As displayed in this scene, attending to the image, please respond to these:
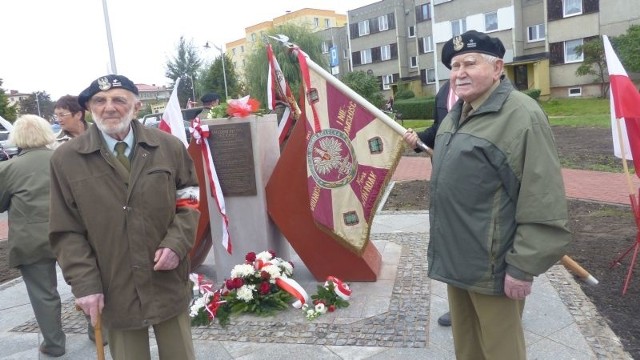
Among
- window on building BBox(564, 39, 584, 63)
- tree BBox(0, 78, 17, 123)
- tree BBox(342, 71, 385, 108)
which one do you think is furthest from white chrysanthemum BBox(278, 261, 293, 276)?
tree BBox(0, 78, 17, 123)

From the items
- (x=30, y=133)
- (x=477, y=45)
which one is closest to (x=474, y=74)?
(x=477, y=45)

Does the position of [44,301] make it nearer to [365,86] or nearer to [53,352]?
[53,352]

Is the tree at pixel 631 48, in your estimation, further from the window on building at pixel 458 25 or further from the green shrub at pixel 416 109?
the window on building at pixel 458 25

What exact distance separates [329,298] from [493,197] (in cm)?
Answer: 247

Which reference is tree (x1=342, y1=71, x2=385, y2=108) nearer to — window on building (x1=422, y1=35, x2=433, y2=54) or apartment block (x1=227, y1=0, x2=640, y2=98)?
apartment block (x1=227, y1=0, x2=640, y2=98)

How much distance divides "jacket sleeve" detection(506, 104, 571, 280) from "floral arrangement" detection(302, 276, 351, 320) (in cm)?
239

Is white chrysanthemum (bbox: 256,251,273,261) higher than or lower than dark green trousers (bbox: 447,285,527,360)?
lower

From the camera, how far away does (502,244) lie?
239cm

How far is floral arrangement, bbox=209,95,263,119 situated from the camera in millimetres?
5039

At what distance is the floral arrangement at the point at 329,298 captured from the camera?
4414 mm

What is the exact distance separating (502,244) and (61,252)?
2.17 metres

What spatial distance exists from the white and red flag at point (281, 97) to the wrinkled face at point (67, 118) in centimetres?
206

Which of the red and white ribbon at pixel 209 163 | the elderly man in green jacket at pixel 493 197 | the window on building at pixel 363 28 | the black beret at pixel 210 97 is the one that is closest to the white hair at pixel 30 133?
the red and white ribbon at pixel 209 163

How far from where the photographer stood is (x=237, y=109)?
16.5 feet
